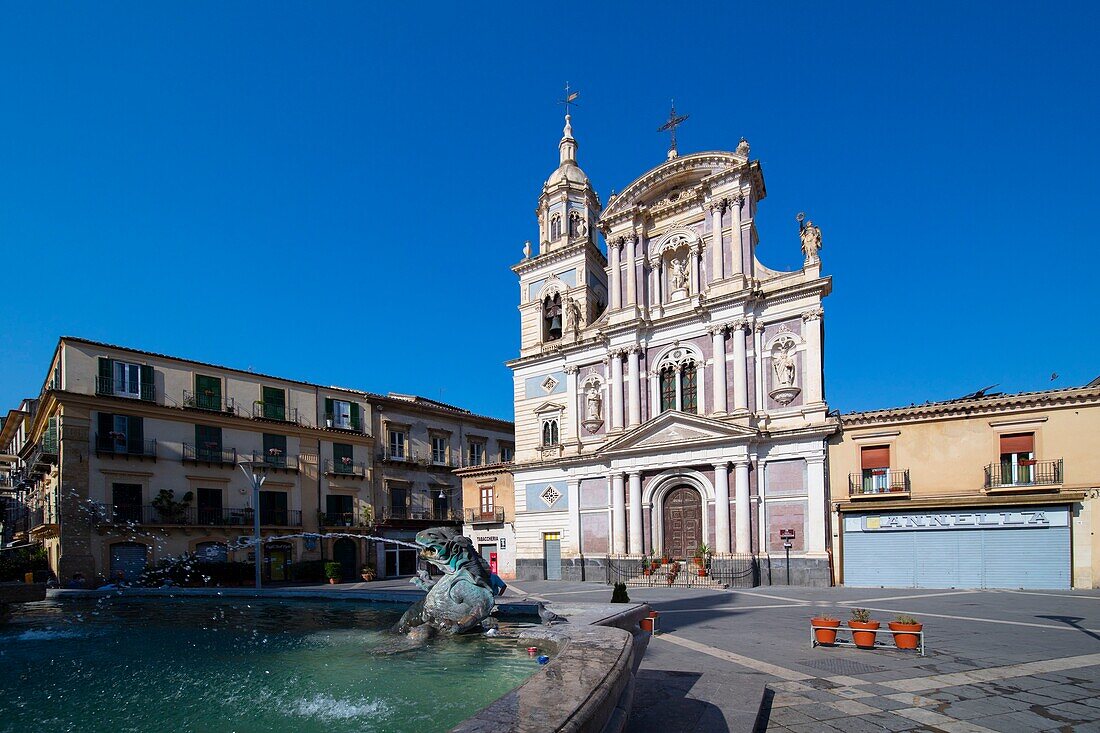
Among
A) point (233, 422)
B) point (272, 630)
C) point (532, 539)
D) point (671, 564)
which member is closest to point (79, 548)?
point (233, 422)

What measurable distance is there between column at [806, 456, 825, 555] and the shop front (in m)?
1.40

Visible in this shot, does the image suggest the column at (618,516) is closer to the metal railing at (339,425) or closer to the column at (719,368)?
the column at (719,368)

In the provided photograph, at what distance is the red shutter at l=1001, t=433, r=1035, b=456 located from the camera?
86.1 ft

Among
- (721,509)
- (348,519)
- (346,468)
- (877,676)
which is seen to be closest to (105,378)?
(346,468)

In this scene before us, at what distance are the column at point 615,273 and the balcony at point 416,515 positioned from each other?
68.0ft

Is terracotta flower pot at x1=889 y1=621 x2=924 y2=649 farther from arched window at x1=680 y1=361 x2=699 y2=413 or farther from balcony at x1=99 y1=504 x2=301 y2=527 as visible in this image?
balcony at x1=99 y1=504 x2=301 y2=527

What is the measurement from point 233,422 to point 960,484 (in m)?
36.7

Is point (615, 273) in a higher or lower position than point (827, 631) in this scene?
higher

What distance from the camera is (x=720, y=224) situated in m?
32.6

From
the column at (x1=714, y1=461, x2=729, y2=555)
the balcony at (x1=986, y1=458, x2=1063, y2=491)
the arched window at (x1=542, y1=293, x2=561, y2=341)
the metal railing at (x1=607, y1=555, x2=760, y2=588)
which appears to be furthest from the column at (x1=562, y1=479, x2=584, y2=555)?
the balcony at (x1=986, y1=458, x2=1063, y2=491)

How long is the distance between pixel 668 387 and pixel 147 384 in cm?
2749

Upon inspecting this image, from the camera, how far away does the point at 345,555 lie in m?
41.0

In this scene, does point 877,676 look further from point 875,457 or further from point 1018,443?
point 1018,443

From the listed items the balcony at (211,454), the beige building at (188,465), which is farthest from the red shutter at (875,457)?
the balcony at (211,454)
